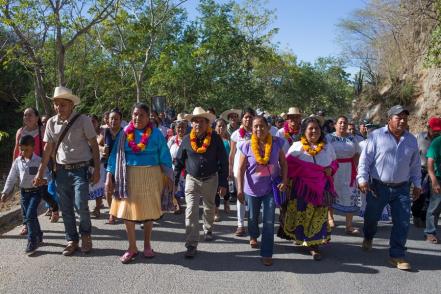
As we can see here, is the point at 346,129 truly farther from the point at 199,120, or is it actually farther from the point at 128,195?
the point at 128,195

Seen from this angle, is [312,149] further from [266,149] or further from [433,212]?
[433,212]

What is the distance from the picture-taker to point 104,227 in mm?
6824

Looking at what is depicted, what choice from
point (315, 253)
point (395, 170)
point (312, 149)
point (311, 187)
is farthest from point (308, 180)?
point (395, 170)

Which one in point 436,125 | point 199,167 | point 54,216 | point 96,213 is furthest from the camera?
point 96,213

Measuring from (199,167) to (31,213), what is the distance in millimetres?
2287

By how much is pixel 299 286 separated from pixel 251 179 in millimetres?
1433

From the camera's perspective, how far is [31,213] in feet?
18.2

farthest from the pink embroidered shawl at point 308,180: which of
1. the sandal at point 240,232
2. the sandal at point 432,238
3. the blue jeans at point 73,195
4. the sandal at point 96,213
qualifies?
the sandal at point 96,213

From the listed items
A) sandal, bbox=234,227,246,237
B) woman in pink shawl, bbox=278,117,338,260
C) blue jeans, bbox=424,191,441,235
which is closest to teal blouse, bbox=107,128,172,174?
woman in pink shawl, bbox=278,117,338,260

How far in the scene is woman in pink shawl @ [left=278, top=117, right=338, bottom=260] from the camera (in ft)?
17.9

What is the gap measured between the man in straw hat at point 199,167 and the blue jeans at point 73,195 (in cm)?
127

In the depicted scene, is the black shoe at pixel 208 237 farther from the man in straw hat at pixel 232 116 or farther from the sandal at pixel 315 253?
the man in straw hat at pixel 232 116

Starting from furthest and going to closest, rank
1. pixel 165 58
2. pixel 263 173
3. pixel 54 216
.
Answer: pixel 165 58 → pixel 54 216 → pixel 263 173

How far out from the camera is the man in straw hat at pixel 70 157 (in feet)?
17.4
